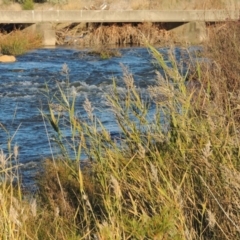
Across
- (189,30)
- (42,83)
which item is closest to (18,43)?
(42,83)

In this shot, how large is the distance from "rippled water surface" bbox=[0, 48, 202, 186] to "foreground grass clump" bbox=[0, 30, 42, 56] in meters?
0.34

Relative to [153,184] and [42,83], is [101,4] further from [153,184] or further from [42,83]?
[153,184]

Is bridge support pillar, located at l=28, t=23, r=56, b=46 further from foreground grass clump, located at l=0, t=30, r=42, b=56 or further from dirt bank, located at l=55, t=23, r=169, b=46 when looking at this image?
dirt bank, located at l=55, t=23, r=169, b=46

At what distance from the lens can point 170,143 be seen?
5.13m

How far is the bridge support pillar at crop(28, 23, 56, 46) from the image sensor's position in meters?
25.3

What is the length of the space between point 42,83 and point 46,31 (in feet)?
31.3

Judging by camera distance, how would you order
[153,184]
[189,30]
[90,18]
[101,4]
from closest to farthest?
[153,184], [90,18], [189,30], [101,4]

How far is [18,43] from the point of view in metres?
21.8

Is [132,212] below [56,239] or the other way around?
the other way around

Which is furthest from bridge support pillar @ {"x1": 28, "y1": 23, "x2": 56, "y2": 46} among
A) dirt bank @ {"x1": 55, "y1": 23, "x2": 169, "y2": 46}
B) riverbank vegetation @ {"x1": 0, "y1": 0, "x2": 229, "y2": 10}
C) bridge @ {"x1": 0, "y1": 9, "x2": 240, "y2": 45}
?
riverbank vegetation @ {"x1": 0, "y1": 0, "x2": 229, "y2": 10}

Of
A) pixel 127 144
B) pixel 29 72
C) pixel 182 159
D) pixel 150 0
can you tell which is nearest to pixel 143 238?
pixel 182 159

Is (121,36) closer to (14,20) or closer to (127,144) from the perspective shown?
(14,20)

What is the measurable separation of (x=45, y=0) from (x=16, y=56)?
1405 centimetres

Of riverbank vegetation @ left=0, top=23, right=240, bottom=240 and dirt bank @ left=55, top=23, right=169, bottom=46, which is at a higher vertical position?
riverbank vegetation @ left=0, top=23, right=240, bottom=240
